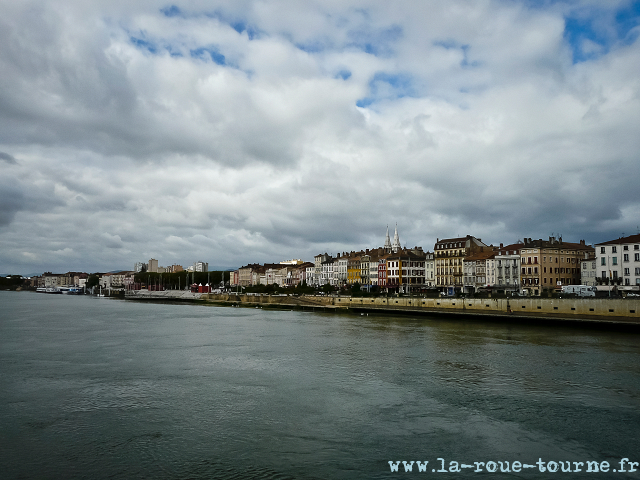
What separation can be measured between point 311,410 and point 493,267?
250 feet

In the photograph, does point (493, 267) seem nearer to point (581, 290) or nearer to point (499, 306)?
point (581, 290)

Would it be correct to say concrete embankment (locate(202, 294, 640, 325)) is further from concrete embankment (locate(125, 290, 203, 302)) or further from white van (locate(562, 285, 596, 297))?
concrete embankment (locate(125, 290, 203, 302))

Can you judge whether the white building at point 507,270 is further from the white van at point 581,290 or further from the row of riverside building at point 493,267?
the white van at point 581,290

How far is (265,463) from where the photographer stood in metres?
12.6

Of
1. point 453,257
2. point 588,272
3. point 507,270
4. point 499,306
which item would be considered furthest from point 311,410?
point 453,257

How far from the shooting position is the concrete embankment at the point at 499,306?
45281mm

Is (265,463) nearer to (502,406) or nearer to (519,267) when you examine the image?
(502,406)

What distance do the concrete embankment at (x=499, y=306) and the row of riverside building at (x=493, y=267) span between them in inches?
674

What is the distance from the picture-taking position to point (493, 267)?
86.4 metres

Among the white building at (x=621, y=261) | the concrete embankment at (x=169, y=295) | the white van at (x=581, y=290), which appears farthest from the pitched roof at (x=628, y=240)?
the concrete embankment at (x=169, y=295)

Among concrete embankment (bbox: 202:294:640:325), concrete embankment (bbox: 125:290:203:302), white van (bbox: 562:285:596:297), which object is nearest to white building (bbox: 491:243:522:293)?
white van (bbox: 562:285:596:297)

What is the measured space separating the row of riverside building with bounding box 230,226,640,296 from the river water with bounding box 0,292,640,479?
1456 inches

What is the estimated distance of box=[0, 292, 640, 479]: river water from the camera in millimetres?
12750

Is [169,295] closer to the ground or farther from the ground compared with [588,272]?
closer to the ground
